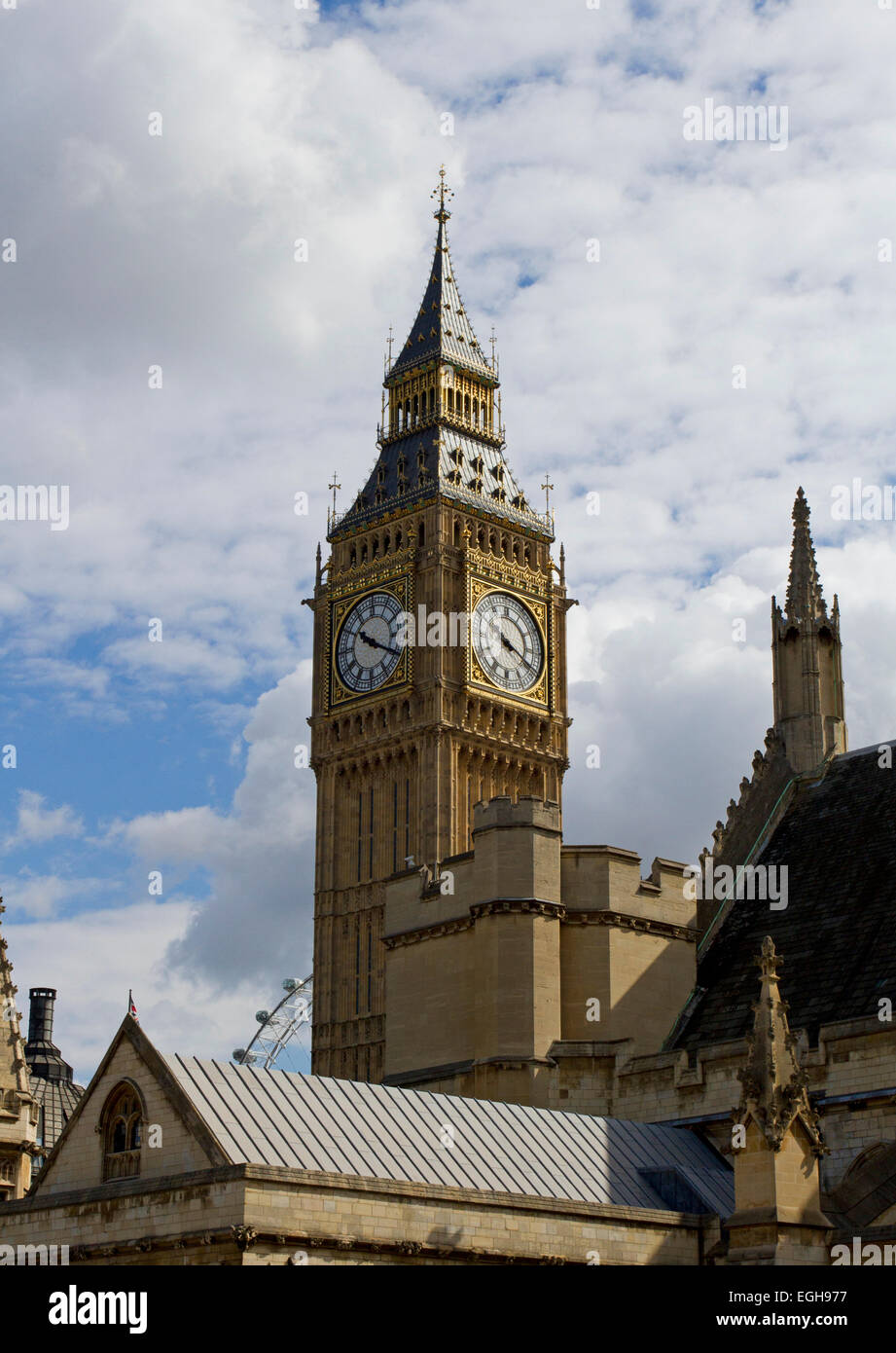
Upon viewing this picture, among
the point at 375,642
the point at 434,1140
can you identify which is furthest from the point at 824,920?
the point at 375,642

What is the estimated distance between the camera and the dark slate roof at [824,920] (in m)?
42.4

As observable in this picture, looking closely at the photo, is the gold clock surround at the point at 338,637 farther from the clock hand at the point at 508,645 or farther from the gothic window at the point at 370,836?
the clock hand at the point at 508,645

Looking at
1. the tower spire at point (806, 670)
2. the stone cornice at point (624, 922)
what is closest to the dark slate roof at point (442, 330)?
the tower spire at point (806, 670)

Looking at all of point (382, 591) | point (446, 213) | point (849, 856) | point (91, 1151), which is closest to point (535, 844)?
point (849, 856)

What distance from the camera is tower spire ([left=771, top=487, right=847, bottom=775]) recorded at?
53.0m

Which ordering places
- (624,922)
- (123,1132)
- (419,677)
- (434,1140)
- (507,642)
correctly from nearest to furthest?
(123,1132) → (434,1140) → (624,922) → (419,677) → (507,642)

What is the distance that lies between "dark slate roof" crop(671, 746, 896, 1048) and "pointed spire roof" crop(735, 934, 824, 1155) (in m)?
6.89

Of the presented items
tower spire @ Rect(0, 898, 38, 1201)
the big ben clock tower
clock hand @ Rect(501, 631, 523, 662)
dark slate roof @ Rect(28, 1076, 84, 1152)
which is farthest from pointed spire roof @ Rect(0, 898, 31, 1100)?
clock hand @ Rect(501, 631, 523, 662)

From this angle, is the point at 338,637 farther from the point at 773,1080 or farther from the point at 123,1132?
the point at 773,1080

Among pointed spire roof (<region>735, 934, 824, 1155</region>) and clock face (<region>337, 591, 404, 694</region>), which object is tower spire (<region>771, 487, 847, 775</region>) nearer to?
pointed spire roof (<region>735, 934, 824, 1155</region>)

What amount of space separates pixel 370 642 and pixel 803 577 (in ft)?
184

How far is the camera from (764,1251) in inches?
1275

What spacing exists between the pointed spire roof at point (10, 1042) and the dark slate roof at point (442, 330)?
2967 inches

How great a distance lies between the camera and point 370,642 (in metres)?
110
